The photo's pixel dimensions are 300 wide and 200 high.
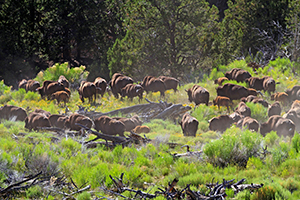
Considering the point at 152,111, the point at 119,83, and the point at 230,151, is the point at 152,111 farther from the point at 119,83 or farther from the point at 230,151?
the point at 230,151

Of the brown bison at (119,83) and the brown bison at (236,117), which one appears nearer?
the brown bison at (236,117)

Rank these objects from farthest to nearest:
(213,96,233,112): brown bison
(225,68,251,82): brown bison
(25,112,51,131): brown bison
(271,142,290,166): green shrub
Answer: (225,68,251,82): brown bison → (213,96,233,112): brown bison → (25,112,51,131): brown bison → (271,142,290,166): green shrub

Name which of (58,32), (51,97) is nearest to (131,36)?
(51,97)

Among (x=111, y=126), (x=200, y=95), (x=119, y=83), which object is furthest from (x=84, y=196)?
(x=119, y=83)

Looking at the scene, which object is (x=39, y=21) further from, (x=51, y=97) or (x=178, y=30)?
(x=51, y=97)

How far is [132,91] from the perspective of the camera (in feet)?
46.0

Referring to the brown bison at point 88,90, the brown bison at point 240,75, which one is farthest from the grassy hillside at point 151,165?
the brown bison at point 240,75

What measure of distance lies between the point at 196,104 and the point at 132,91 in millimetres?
2969

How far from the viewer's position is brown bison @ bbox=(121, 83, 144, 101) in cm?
1391

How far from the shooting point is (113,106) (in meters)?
13.9

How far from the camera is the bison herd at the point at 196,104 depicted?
30.3ft

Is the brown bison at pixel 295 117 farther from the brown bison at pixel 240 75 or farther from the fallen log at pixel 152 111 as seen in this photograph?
the brown bison at pixel 240 75

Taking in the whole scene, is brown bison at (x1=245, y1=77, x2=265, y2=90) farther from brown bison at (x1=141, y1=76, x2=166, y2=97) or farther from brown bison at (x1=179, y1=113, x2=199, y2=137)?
brown bison at (x1=179, y1=113, x2=199, y2=137)

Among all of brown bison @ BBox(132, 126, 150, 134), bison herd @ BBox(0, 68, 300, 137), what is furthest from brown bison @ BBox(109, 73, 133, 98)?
brown bison @ BBox(132, 126, 150, 134)
